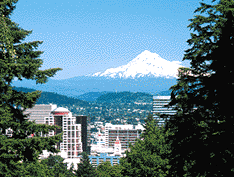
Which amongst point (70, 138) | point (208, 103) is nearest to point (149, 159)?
point (208, 103)

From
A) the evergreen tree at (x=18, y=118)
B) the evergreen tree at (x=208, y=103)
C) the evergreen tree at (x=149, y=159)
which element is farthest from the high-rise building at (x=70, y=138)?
the evergreen tree at (x=208, y=103)

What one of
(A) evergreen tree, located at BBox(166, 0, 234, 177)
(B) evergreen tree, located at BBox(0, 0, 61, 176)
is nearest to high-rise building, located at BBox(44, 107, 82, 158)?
(B) evergreen tree, located at BBox(0, 0, 61, 176)

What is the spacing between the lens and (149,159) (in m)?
23.7

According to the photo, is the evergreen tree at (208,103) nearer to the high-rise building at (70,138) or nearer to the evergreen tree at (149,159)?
the evergreen tree at (149,159)

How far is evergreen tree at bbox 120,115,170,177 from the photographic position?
2364cm

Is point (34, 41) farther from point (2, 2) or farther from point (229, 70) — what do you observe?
point (229, 70)

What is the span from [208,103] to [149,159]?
1278cm

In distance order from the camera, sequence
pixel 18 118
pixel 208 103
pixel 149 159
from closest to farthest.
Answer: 1. pixel 208 103
2. pixel 18 118
3. pixel 149 159

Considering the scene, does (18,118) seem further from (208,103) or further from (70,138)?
(70,138)

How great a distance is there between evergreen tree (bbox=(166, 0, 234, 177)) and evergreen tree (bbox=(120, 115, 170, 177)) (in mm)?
11116

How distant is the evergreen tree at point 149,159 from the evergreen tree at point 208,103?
1112cm

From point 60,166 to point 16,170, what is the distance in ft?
216

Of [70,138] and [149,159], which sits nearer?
[149,159]

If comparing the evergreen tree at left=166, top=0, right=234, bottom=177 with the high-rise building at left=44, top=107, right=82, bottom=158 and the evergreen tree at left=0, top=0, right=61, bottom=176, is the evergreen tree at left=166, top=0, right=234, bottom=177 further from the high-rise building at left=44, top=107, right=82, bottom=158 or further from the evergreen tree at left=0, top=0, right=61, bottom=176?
the high-rise building at left=44, top=107, right=82, bottom=158
